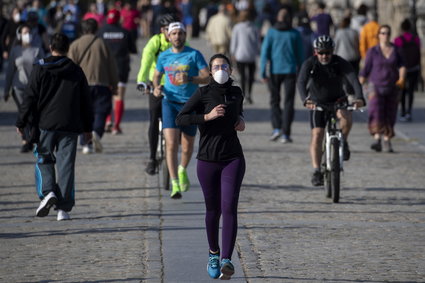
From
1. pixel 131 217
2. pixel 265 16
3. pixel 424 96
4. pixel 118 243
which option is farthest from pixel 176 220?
pixel 265 16

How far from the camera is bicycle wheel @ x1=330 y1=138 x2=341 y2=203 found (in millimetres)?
12383

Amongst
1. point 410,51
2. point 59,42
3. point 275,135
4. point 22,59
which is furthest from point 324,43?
point 410,51

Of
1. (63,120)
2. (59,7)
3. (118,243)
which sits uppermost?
(63,120)

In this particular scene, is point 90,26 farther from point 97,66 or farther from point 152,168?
point 152,168

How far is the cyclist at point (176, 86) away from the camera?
40.7 feet

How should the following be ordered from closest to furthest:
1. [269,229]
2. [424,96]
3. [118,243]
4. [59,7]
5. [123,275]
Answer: [123,275]
[118,243]
[269,229]
[424,96]
[59,7]

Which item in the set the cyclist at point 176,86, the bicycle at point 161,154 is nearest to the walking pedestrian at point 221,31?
the bicycle at point 161,154

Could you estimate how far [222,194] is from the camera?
8664 mm

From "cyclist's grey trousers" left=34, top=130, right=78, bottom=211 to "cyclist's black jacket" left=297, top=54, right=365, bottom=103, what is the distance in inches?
112

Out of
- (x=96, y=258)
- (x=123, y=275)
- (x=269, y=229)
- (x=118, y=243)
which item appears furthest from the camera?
(x=269, y=229)

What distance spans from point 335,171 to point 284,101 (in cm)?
593

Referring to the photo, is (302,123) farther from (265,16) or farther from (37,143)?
(265,16)

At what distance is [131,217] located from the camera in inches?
455

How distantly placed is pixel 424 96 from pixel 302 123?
5.65 metres
